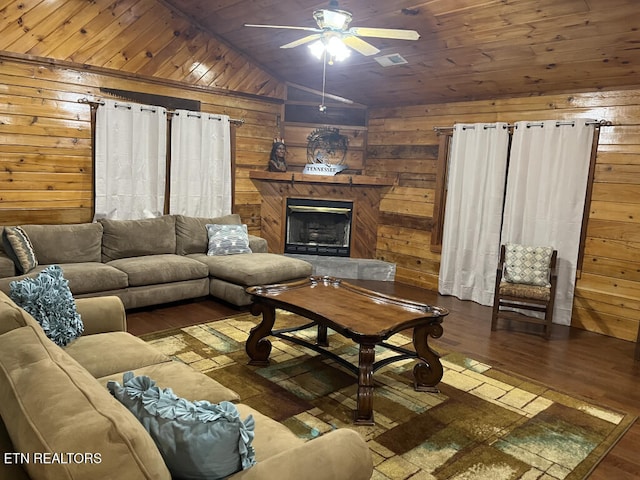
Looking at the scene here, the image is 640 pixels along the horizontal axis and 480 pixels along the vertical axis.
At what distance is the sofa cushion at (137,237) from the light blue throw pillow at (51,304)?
2352 millimetres

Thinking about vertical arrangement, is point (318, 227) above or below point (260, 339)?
above

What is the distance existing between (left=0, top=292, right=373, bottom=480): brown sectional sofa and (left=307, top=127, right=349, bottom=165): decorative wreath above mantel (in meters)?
5.08

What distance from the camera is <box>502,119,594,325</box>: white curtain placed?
16.0 feet

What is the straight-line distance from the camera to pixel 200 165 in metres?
5.94

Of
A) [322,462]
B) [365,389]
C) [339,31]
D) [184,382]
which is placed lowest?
[365,389]

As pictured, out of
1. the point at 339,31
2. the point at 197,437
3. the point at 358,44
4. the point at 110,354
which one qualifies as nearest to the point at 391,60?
the point at 358,44

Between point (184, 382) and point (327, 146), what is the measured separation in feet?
16.1

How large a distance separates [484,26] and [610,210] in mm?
2110

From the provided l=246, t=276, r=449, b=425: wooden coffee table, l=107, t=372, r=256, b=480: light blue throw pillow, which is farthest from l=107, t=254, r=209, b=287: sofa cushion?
l=107, t=372, r=256, b=480: light blue throw pillow

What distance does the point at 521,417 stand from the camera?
300cm

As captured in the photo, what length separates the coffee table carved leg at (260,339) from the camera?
11.6ft

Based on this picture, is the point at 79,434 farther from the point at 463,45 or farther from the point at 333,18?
the point at 463,45

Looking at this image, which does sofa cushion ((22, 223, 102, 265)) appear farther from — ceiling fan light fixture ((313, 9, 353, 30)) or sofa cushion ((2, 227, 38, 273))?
ceiling fan light fixture ((313, 9, 353, 30))

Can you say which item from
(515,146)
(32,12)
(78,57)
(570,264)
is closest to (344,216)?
(515,146)
